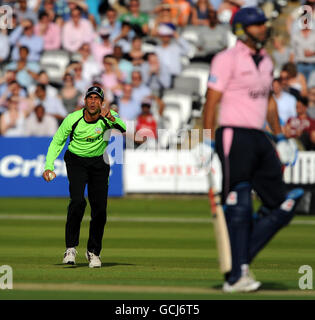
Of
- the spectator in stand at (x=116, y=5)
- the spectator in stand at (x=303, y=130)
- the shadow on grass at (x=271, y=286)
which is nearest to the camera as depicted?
the shadow on grass at (x=271, y=286)

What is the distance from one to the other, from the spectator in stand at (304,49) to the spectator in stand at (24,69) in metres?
6.18

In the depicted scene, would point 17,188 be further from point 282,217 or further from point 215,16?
point 282,217

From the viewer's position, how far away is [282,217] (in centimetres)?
820

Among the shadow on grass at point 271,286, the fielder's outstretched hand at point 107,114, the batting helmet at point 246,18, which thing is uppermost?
the batting helmet at point 246,18

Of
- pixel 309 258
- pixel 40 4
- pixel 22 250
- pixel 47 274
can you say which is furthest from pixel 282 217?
pixel 40 4

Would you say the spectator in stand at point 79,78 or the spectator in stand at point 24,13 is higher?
the spectator in stand at point 24,13

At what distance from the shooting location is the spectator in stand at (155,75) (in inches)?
909

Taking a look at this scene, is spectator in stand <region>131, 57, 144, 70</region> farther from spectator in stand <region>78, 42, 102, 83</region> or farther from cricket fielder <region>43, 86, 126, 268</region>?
cricket fielder <region>43, 86, 126, 268</region>

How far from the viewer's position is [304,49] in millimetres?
22750

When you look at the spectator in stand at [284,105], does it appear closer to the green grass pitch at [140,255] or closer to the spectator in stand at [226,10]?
the green grass pitch at [140,255]

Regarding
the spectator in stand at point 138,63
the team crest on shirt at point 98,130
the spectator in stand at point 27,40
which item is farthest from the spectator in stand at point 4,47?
the team crest on shirt at point 98,130

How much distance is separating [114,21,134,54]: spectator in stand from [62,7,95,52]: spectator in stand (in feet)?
2.32

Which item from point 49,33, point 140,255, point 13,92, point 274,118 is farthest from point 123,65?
point 274,118

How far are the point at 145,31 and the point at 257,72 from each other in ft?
53.7
